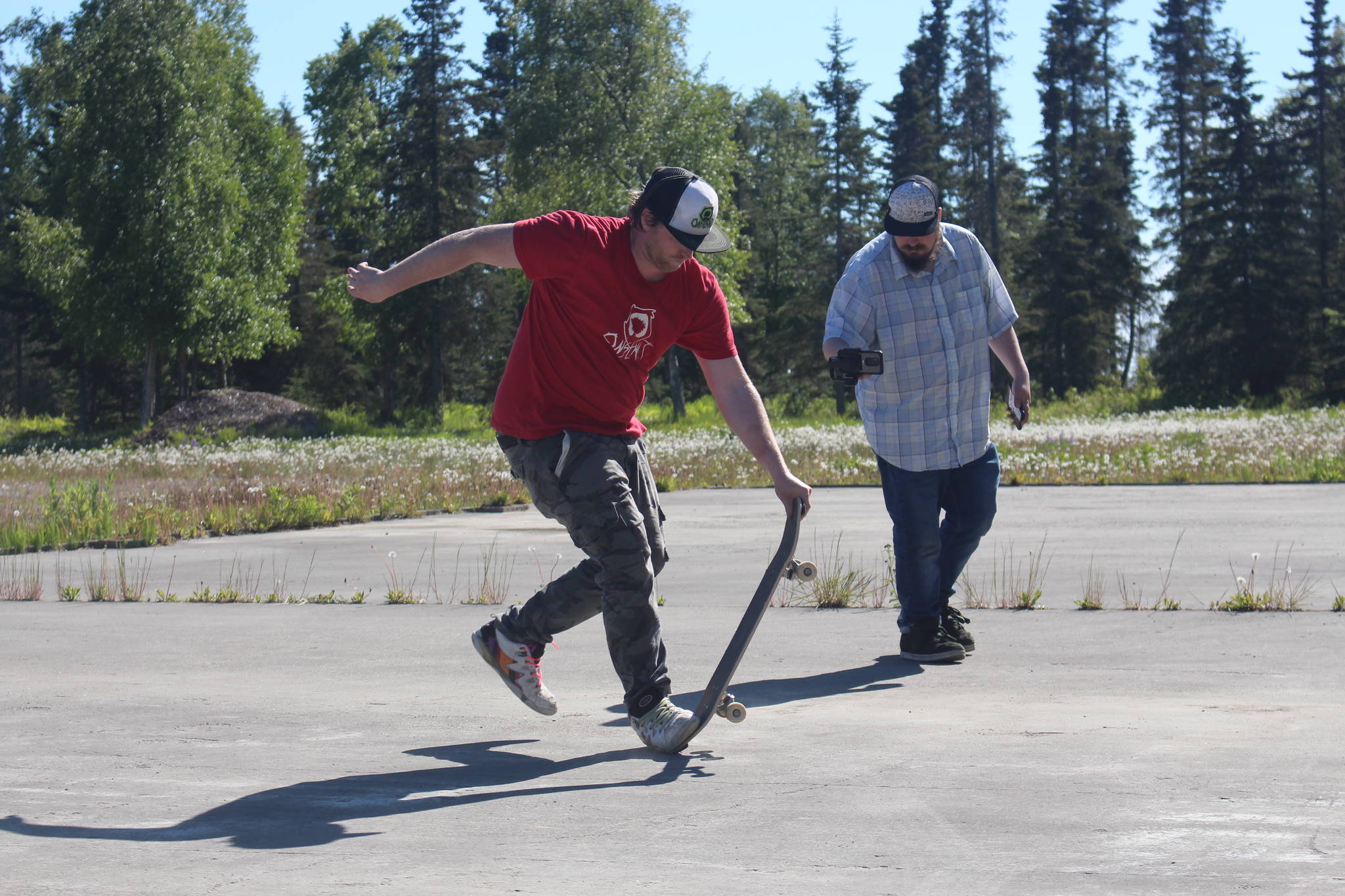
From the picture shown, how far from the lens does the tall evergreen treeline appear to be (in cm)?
4481

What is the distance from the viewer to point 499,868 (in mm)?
3373

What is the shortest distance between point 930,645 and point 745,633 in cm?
177

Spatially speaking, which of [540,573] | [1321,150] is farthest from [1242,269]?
[540,573]

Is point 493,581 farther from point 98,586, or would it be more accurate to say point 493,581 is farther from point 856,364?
point 856,364

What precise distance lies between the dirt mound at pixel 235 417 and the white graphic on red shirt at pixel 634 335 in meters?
32.8

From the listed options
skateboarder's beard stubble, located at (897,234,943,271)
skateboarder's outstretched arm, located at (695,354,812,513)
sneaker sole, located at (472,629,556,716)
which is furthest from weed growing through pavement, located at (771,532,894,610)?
sneaker sole, located at (472,629,556,716)

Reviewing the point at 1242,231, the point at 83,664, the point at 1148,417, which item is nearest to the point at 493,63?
the point at 1242,231

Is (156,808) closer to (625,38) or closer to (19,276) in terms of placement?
(625,38)

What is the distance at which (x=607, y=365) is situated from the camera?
466cm

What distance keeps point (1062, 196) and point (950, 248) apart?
5250 centimetres

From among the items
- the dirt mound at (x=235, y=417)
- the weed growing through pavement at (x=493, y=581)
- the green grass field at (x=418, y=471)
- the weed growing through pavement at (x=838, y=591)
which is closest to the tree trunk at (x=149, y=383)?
the dirt mound at (x=235, y=417)

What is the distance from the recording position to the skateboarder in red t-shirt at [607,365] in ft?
14.7

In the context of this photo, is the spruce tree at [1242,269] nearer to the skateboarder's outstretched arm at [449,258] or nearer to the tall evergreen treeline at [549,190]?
the tall evergreen treeline at [549,190]

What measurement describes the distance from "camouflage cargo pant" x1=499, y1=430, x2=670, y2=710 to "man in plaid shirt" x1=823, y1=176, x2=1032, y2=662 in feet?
6.06
